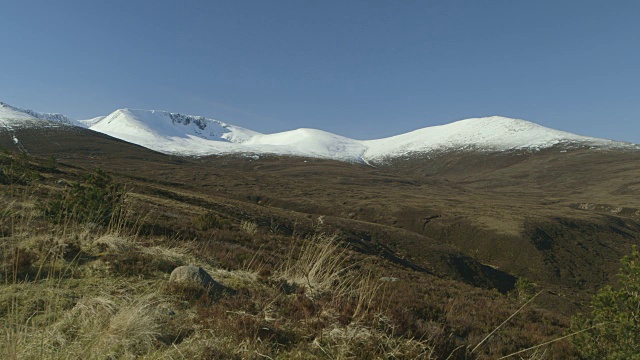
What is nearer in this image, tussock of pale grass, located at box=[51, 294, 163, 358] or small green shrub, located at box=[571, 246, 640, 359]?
tussock of pale grass, located at box=[51, 294, 163, 358]

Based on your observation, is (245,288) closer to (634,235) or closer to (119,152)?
(634,235)

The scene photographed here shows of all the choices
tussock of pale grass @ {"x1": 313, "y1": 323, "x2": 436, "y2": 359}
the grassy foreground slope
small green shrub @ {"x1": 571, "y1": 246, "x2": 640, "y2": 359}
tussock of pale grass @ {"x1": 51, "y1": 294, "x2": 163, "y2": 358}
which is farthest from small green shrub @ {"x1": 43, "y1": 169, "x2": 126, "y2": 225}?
small green shrub @ {"x1": 571, "y1": 246, "x2": 640, "y2": 359}

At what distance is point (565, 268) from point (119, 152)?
5650 inches

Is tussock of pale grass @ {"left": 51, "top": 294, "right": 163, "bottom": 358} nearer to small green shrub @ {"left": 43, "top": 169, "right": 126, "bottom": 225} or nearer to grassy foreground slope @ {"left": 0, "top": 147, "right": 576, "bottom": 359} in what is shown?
grassy foreground slope @ {"left": 0, "top": 147, "right": 576, "bottom": 359}

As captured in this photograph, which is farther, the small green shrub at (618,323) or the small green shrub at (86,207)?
the small green shrub at (86,207)

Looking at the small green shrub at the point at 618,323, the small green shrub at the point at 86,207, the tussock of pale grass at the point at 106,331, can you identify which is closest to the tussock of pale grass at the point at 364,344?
the tussock of pale grass at the point at 106,331

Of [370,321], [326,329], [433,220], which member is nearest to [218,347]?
[326,329]

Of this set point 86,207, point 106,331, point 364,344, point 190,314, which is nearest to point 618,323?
point 364,344

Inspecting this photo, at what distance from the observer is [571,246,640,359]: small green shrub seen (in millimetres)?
4989

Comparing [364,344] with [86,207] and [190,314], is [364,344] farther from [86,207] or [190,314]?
[86,207]

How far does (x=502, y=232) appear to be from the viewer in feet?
151

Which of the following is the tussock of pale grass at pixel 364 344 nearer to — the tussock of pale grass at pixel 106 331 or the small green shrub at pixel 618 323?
the tussock of pale grass at pixel 106 331

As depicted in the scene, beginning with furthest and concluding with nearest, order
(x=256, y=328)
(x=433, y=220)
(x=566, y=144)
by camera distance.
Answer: (x=566, y=144), (x=433, y=220), (x=256, y=328)

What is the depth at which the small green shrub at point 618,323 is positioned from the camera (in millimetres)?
4989
